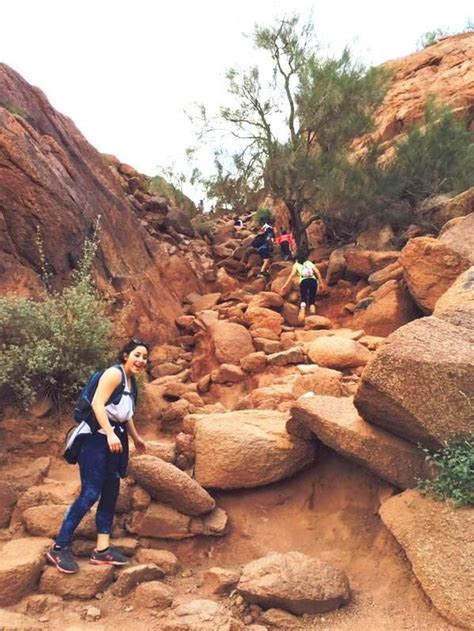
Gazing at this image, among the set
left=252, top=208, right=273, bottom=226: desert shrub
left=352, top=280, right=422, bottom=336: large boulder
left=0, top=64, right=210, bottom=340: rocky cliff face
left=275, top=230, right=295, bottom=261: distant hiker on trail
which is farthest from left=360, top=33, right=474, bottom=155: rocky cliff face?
left=0, top=64, right=210, bottom=340: rocky cliff face

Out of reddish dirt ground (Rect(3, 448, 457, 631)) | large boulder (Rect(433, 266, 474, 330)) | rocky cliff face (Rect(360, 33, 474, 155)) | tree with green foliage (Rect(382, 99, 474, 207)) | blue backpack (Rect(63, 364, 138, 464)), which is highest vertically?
rocky cliff face (Rect(360, 33, 474, 155))

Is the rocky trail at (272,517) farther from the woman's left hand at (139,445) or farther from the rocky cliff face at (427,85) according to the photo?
the rocky cliff face at (427,85)

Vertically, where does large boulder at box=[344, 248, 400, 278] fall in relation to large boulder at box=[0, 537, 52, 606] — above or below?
→ above

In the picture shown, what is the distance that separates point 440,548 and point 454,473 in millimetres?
466

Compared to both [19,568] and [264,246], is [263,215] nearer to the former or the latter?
[264,246]

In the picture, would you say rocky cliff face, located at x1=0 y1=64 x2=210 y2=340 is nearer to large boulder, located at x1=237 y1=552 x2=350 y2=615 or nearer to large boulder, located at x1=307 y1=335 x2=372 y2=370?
large boulder, located at x1=307 y1=335 x2=372 y2=370

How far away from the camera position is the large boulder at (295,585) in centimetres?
348

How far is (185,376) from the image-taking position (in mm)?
7715

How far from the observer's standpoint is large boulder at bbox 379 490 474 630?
3178mm

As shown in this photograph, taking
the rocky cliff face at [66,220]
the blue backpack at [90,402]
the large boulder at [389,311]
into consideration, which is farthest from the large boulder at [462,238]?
the blue backpack at [90,402]

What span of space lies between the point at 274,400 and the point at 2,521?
286 centimetres

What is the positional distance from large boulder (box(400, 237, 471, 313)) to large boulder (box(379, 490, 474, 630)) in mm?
4624

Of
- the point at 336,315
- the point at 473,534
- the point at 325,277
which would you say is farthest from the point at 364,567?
the point at 325,277

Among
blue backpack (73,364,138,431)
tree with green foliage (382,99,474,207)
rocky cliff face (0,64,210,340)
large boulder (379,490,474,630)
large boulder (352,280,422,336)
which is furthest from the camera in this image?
tree with green foliage (382,99,474,207)
